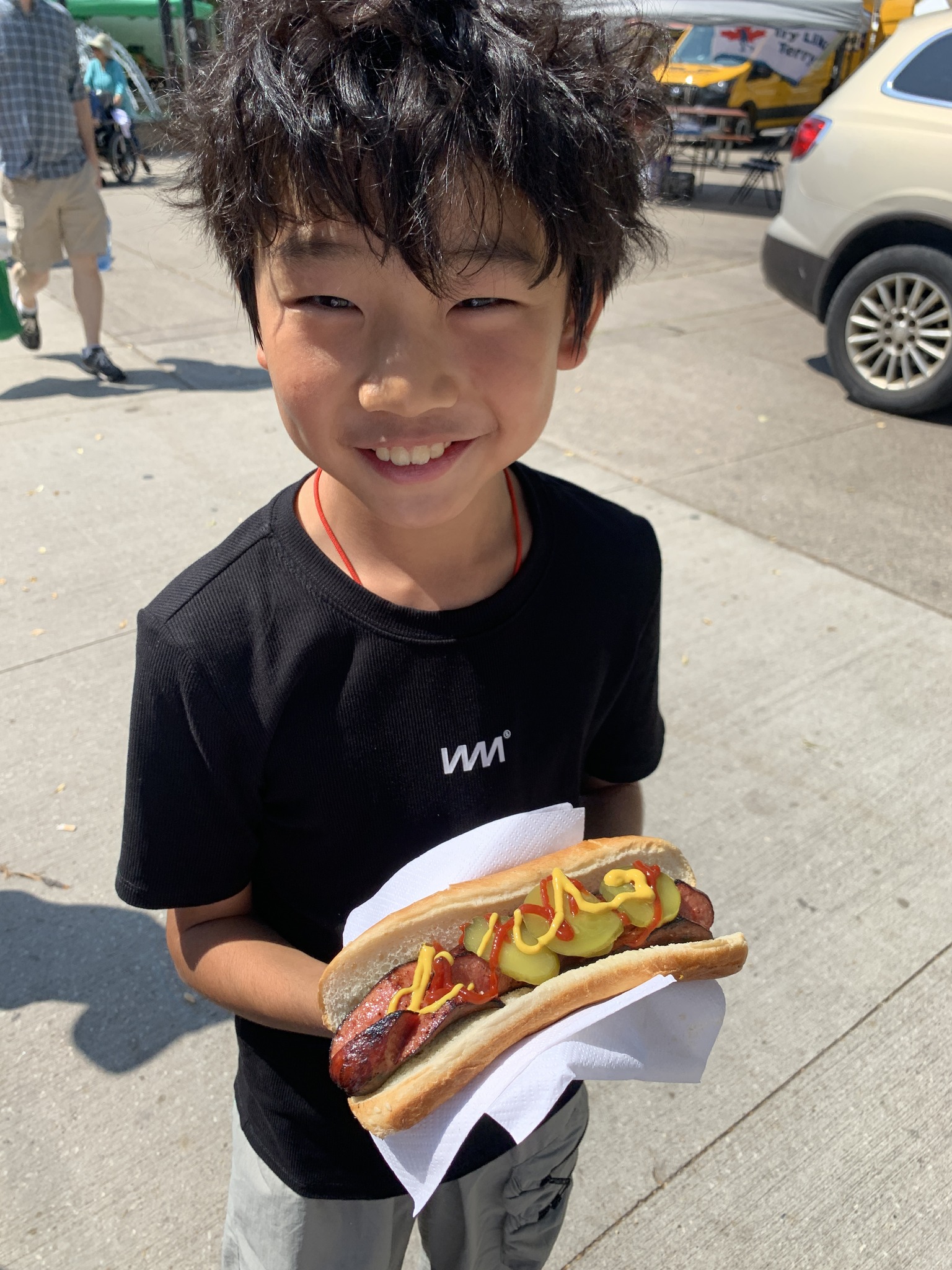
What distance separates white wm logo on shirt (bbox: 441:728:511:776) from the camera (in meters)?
1.34

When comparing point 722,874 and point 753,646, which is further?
point 753,646

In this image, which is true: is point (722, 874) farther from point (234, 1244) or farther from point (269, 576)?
point (269, 576)

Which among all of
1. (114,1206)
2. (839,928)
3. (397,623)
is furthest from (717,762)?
(397,623)

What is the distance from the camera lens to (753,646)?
13.8 ft

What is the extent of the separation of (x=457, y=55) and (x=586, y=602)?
27.5 inches

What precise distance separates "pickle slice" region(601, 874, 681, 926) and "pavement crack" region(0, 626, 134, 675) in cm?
311

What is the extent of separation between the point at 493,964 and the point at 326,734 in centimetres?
37

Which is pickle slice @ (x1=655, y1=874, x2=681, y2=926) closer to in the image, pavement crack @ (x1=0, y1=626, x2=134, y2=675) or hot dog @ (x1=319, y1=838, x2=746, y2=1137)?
hot dog @ (x1=319, y1=838, x2=746, y2=1137)

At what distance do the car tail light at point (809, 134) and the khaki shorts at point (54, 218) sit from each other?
453cm

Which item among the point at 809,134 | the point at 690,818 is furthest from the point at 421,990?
the point at 809,134

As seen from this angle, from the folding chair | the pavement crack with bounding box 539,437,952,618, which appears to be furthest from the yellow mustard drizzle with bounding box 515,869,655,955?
the folding chair

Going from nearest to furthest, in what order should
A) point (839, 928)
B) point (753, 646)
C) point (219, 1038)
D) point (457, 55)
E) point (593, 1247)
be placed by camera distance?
point (457, 55) < point (593, 1247) < point (219, 1038) < point (839, 928) < point (753, 646)

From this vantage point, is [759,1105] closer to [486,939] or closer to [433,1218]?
[433,1218]

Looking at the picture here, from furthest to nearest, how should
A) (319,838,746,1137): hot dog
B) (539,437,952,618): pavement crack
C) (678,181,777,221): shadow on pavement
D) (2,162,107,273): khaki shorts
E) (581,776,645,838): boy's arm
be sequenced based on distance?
1. (678,181,777,221): shadow on pavement
2. (2,162,107,273): khaki shorts
3. (539,437,952,618): pavement crack
4. (581,776,645,838): boy's arm
5. (319,838,746,1137): hot dog
